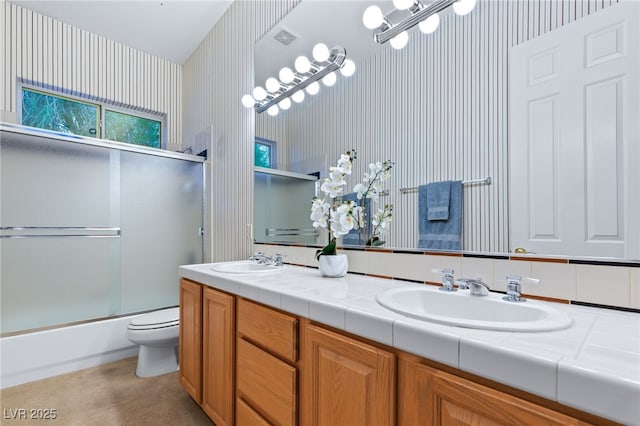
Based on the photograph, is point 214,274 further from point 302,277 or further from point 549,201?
point 549,201

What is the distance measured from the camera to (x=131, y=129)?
324 centimetres

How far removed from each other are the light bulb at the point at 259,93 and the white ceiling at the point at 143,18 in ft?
3.39

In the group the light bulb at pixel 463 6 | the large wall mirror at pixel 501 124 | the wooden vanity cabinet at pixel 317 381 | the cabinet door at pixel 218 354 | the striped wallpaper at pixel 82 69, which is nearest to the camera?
the wooden vanity cabinet at pixel 317 381

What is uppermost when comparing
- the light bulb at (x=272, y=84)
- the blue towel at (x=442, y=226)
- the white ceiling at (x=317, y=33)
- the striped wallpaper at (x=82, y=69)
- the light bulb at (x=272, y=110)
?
the striped wallpaper at (x=82, y=69)

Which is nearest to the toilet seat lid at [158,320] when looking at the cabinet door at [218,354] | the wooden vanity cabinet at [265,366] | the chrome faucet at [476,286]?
the cabinet door at [218,354]

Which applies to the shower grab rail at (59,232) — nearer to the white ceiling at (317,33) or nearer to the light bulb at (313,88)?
the white ceiling at (317,33)

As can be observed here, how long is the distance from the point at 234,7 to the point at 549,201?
2.67m

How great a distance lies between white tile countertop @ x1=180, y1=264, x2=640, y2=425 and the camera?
0.44 meters

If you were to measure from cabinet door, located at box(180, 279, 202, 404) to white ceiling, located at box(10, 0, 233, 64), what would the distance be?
90.4 inches

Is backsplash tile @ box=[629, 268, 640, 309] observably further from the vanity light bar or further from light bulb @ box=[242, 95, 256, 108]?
light bulb @ box=[242, 95, 256, 108]

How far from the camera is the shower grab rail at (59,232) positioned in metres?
2.12

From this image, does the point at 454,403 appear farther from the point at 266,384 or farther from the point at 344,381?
the point at 266,384

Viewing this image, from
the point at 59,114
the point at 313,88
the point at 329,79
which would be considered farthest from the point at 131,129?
the point at 329,79

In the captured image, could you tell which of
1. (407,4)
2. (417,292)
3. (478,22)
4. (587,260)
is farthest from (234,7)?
(587,260)
